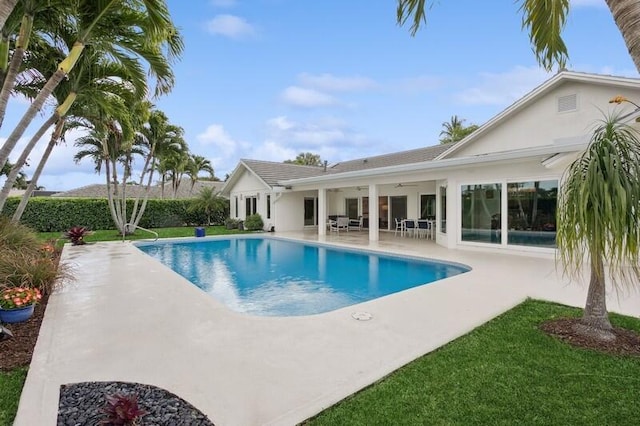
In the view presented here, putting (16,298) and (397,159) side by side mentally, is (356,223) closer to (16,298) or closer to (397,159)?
(397,159)

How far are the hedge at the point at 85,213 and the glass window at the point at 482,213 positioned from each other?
2122 cm

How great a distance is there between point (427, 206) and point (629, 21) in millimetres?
18372

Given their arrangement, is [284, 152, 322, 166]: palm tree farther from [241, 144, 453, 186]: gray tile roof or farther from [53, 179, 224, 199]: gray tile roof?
[241, 144, 453, 186]: gray tile roof

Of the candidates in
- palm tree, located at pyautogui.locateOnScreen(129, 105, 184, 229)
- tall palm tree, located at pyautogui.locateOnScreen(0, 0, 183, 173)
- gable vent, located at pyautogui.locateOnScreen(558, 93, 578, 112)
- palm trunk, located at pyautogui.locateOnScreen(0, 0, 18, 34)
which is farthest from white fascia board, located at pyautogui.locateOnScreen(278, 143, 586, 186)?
palm trunk, located at pyautogui.locateOnScreen(0, 0, 18, 34)

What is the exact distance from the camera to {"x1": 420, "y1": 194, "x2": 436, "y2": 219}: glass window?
1997 cm

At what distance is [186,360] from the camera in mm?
4367

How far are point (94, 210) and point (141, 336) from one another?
22444 mm

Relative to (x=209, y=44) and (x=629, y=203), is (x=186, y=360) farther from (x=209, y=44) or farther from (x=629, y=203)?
(x=209, y=44)

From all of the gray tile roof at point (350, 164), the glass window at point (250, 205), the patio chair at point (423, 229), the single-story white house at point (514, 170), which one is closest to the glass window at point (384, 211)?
the gray tile roof at point (350, 164)

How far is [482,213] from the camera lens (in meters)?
13.5

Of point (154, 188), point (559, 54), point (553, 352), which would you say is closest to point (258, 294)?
point (553, 352)

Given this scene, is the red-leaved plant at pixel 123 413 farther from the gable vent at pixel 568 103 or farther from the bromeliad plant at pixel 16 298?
the gable vent at pixel 568 103

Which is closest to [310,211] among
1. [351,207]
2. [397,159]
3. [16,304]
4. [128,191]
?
[351,207]

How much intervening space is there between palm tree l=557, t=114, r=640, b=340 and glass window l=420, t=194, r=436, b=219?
15195 millimetres
